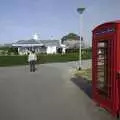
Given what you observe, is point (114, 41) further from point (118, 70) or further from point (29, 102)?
point (29, 102)

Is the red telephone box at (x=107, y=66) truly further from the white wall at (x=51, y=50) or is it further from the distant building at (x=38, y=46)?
the white wall at (x=51, y=50)

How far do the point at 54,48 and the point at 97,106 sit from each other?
113m

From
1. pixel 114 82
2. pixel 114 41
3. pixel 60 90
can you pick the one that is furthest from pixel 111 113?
pixel 60 90

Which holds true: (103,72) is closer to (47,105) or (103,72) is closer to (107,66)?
(107,66)

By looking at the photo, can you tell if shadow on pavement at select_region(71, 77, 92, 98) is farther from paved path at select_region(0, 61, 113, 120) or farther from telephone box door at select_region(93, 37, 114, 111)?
telephone box door at select_region(93, 37, 114, 111)

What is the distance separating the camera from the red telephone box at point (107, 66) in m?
10.9

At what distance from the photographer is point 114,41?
10992mm

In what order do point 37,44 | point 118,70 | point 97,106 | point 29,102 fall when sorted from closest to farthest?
point 118,70 → point 97,106 → point 29,102 → point 37,44

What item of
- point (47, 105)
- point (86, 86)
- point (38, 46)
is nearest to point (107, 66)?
point (47, 105)

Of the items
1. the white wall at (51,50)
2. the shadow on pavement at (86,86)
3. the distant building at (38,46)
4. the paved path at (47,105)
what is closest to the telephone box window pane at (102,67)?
the paved path at (47,105)

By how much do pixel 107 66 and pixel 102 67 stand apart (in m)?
0.69

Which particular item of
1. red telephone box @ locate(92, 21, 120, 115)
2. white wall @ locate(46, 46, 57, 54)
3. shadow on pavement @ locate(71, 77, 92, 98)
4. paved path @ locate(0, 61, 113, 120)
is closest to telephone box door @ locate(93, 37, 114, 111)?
red telephone box @ locate(92, 21, 120, 115)

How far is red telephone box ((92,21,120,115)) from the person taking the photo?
10.9m

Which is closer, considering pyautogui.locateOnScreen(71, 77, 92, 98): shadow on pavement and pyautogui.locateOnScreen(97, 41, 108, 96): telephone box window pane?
pyautogui.locateOnScreen(97, 41, 108, 96): telephone box window pane
